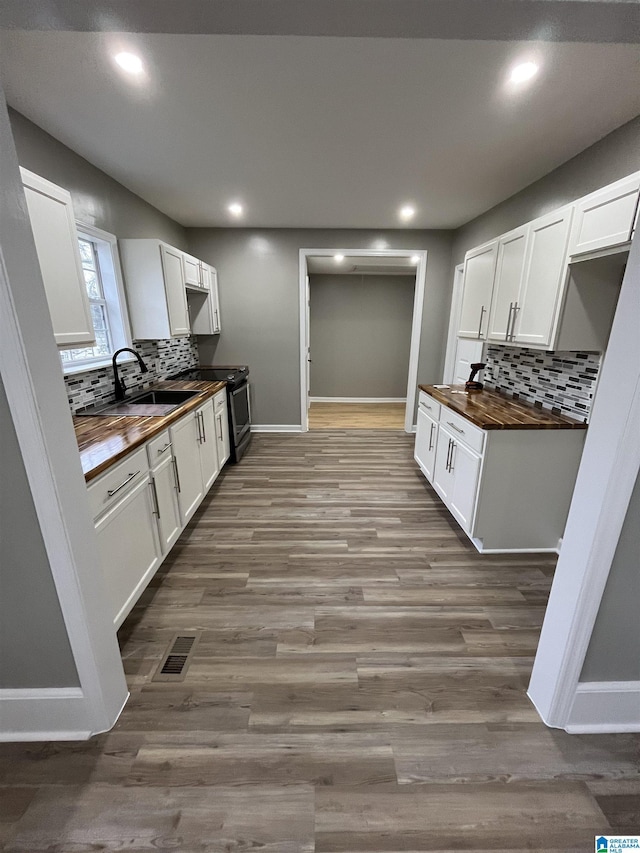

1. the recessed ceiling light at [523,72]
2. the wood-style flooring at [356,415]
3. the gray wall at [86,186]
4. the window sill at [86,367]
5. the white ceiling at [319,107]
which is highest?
the white ceiling at [319,107]

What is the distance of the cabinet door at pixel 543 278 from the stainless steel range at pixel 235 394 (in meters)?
2.68

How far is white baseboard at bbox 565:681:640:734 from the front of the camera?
126 cm

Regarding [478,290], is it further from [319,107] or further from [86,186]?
[86,186]

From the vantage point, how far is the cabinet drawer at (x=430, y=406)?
113 inches

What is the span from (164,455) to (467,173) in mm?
2972

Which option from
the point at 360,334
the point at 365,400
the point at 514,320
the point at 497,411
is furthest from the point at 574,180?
the point at 365,400

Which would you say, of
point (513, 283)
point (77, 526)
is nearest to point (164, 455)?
point (77, 526)

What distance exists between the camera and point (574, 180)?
2.21 metres

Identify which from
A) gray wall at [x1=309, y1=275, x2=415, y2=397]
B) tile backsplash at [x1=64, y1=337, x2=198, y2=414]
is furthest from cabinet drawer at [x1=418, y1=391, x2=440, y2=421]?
gray wall at [x1=309, y1=275, x2=415, y2=397]

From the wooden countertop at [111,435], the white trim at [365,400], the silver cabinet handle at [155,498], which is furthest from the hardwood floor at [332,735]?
the white trim at [365,400]

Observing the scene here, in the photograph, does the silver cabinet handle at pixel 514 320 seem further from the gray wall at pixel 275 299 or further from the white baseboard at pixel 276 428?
the white baseboard at pixel 276 428

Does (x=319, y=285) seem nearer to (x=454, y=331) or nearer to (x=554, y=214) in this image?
(x=454, y=331)

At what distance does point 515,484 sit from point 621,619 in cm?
103

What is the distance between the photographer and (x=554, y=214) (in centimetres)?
194
